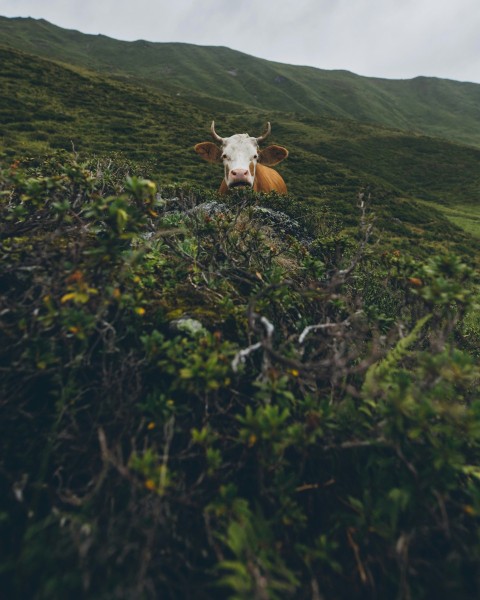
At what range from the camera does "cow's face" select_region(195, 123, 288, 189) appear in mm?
8930

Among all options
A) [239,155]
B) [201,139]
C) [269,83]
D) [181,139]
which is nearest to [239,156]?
[239,155]

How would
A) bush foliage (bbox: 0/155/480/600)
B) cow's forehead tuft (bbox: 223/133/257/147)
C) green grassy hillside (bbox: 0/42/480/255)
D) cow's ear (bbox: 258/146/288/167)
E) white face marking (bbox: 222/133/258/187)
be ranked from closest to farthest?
1. bush foliage (bbox: 0/155/480/600)
2. white face marking (bbox: 222/133/258/187)
3. cow's forehead tuft (bbox: 223/133/257/147)
4. cow's ear (bbox: 258/146/288/167)
5. green grassy hillside (bbox: 0/42/480/255)

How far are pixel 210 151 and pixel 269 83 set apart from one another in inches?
5045

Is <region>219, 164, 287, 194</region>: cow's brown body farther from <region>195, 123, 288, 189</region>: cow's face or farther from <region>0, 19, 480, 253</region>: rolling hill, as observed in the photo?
<region>0, 19, 480, 253</region>: rolling hill

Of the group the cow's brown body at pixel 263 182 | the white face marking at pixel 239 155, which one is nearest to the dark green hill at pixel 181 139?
the cow's brown body at pixel 263 182

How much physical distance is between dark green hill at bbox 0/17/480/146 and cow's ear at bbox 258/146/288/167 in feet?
306

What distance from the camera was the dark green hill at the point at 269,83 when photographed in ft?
331

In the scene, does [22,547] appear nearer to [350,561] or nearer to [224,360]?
[224,360]

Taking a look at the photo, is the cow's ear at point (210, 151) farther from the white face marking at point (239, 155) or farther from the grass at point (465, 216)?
the grass at point (465, 216)

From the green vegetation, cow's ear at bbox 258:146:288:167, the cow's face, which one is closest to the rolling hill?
the cow's face

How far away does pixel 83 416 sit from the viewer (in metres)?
2.41

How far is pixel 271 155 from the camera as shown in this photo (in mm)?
10875

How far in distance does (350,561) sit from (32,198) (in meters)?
3.58

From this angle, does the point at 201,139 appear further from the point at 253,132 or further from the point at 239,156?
the point at 239,156
